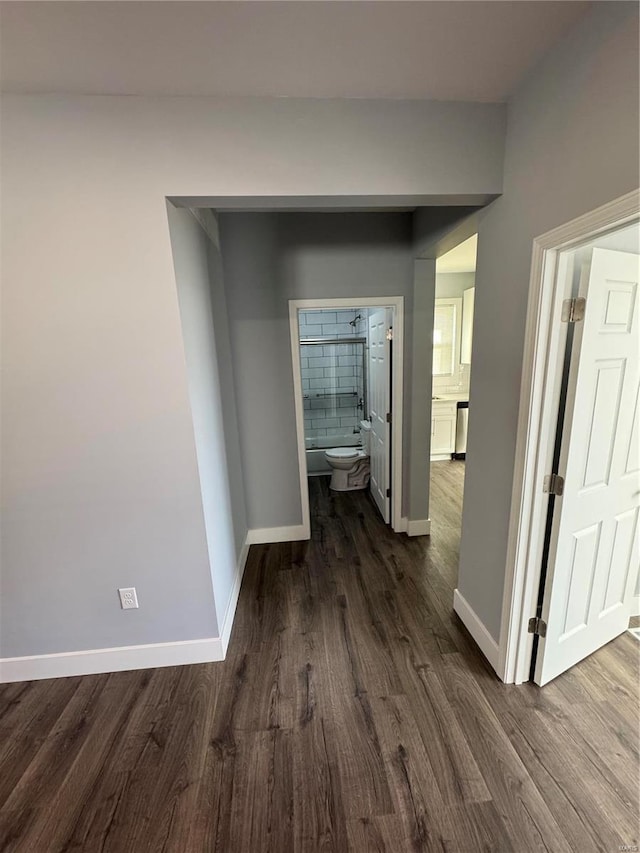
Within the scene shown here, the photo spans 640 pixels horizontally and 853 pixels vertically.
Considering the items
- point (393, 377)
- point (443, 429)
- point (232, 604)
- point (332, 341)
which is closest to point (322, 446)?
point (332, 341)

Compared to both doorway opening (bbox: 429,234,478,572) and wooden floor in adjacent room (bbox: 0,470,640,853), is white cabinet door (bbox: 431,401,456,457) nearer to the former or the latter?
doorway opening (bbox: 429,234,478,572)

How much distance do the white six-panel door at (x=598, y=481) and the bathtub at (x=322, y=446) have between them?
3.02m

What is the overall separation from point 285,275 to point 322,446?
2.82 meters

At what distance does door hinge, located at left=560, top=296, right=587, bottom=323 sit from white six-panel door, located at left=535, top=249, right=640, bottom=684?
22mm

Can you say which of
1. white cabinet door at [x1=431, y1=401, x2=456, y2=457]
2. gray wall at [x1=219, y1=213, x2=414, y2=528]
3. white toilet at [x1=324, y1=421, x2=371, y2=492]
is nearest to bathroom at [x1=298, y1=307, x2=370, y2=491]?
white toilet at [x1=324, y1=421, x2=371, y2=492]

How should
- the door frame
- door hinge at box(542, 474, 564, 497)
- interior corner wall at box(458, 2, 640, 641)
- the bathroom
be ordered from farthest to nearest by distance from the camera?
1. the bathroom
2. the door frame
3. door hinge at box(542, 474, 564, 497)
4. interior corner wall at box(458, 2, 640, 641)

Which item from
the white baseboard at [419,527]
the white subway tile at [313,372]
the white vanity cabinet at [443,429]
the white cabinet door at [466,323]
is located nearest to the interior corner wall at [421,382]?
the white baseboard at [419,527]

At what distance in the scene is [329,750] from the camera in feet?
4.82

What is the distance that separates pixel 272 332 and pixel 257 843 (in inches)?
103

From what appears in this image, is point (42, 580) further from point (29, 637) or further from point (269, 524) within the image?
point (269, 524)

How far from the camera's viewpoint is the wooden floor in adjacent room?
1.23 meters

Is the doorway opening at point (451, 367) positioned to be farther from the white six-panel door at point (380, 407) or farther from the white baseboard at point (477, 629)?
the white baseboard at point (477, 629)

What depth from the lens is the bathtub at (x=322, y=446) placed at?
458cm

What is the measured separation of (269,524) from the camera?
3080 millimetres
